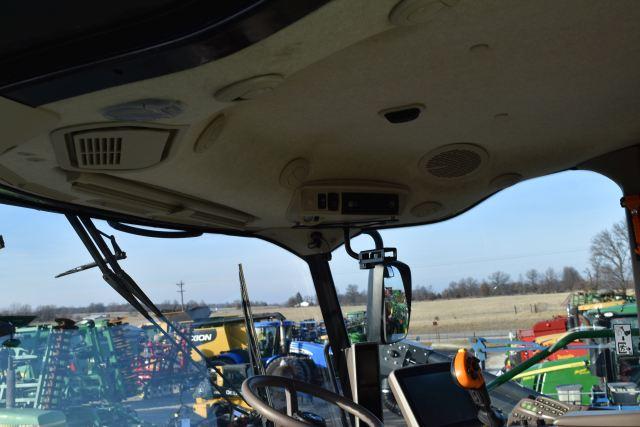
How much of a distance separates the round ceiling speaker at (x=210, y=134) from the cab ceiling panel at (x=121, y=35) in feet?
2.58

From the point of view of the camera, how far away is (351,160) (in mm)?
2777

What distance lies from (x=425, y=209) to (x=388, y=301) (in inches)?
23.0

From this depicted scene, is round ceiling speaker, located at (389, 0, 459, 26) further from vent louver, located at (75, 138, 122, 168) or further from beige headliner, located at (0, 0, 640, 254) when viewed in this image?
vent louver, located at (75, 138, 122, 168)

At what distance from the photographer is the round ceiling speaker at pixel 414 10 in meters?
1.17

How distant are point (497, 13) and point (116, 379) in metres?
2.55

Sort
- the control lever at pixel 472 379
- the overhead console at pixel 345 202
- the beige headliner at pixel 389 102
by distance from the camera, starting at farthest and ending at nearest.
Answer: the overhead console at pixel 345 202, the control lever at pixel 472 379, the beige headliner at pixel 389 102

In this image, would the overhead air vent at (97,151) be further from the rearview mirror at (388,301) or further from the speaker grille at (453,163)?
the rearview mirror at (388,301)

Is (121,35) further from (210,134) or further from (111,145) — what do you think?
(210,134)

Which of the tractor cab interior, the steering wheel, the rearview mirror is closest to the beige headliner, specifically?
the tractor cab interior

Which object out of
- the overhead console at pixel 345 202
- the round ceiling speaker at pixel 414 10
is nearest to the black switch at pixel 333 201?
the overhead console at pixel 345 202

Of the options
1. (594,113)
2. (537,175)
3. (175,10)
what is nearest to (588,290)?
(537,175)

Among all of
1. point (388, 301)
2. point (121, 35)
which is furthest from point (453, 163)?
point (121, 35)

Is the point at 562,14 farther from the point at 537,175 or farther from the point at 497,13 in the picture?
the point at 537,175

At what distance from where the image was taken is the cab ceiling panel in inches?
38.9
